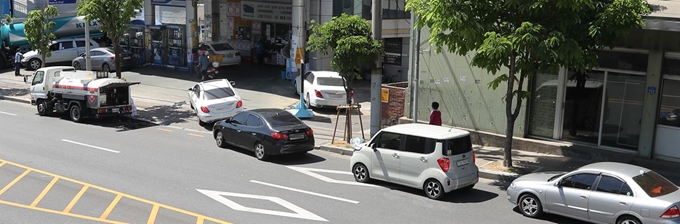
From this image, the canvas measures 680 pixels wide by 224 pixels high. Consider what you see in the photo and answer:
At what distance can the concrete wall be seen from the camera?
67.6 feet

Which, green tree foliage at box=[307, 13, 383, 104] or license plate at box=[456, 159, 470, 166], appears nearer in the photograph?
license plate at box=[456, 159, 470, 166]

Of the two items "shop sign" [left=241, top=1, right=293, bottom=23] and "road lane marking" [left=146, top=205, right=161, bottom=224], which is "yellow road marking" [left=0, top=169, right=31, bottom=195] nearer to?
"road lane marking" [left=146, top=205, right=161, bottom=224]

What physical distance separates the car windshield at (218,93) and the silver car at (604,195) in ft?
43.2

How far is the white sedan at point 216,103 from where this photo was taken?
2423cm

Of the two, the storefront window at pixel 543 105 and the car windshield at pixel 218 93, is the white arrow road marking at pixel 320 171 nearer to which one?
the storefront window at pixel 543 105

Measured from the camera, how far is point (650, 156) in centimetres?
1822

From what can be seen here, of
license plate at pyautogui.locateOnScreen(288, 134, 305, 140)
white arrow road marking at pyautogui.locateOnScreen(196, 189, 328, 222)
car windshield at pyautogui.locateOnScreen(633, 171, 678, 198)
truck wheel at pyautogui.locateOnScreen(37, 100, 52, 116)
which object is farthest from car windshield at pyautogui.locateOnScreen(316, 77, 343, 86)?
car windshield at pyautogui.locateOnScreen(633, 171, 678, 198)

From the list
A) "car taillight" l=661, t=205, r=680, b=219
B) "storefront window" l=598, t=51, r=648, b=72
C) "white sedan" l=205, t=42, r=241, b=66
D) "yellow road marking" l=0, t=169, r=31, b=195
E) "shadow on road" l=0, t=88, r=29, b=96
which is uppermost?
"storefront window" l=598, t=51, r=648, b=72

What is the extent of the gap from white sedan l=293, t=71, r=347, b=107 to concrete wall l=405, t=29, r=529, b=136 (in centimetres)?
554

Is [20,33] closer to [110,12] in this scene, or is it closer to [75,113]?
[110,12]

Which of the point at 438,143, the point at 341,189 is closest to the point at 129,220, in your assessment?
the point at 341,189

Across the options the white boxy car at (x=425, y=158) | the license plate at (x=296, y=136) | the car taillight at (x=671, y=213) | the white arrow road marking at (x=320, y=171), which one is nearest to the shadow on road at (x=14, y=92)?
the license plate at (x=296, y=136)

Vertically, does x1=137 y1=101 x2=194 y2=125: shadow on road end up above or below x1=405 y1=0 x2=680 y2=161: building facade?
below

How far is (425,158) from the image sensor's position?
1526 centimetres
